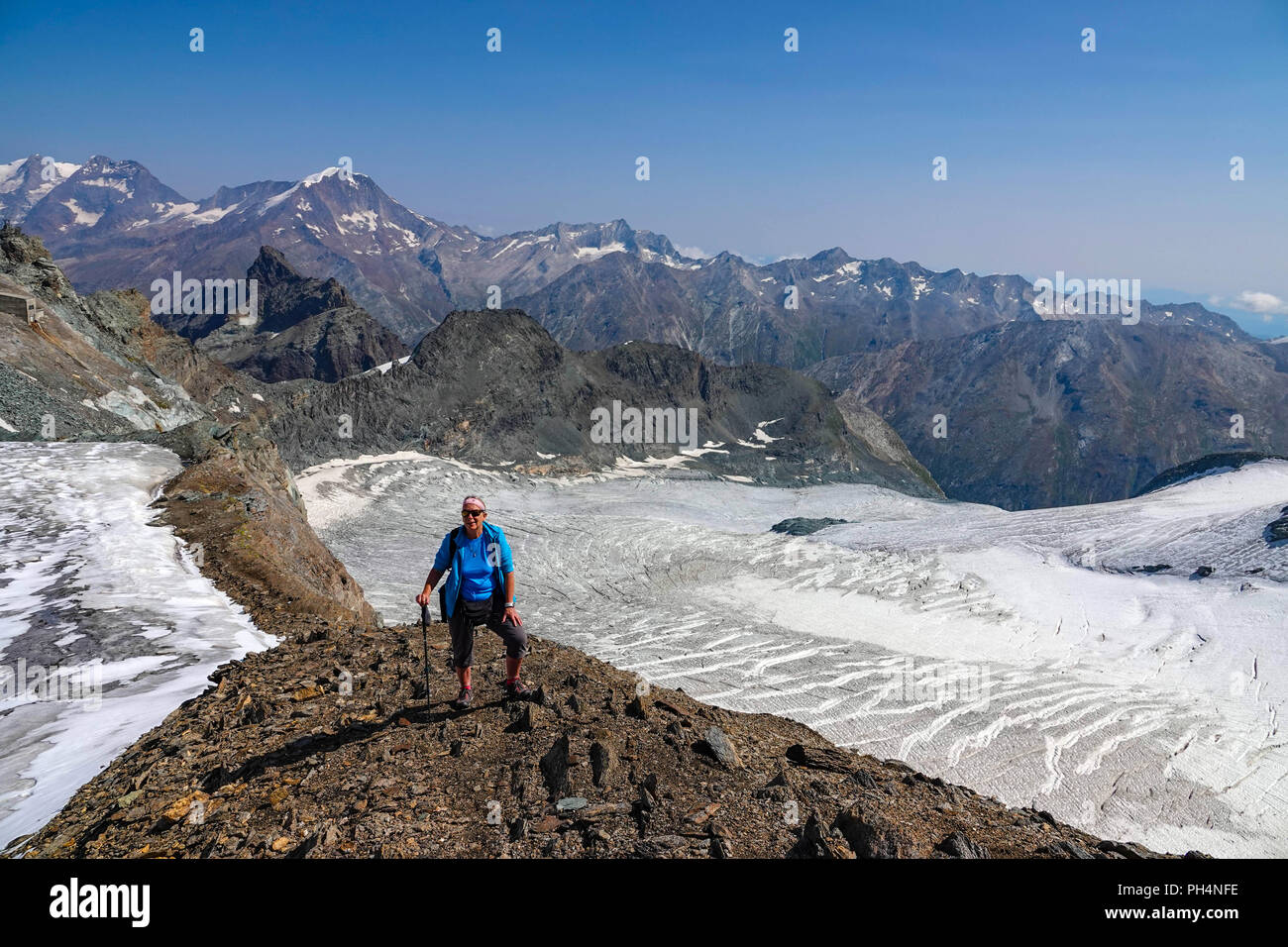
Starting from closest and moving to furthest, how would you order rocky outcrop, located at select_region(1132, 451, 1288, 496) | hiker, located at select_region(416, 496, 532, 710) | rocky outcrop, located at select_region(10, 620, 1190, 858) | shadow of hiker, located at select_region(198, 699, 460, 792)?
rocky outcrop, located at select_region(10, 620, 1190, 858)
shadow of hiker, located at select_region(198, 699, 460, 792)
hiker, located at select_region(416, 496, 532, 710)
rocky outcrop, located at select_region(1132, 451, 1288, 496)

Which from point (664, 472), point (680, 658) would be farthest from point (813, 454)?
point (680, 658)

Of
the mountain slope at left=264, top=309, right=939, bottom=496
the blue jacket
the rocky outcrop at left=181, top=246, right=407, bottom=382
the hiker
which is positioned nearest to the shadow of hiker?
the hiker

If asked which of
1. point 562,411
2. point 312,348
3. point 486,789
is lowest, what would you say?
point 486,789

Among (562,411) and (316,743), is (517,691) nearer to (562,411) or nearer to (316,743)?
(316,743)

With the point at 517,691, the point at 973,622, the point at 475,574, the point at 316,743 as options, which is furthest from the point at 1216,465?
the point at 316,743

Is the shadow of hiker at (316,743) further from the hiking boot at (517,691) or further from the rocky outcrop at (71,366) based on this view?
the rocky outcrop at (71,366)

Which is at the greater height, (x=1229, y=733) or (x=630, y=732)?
(x=630, y=732)

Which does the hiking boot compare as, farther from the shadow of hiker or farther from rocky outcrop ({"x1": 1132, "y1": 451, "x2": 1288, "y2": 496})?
rocky outcrop ({"x1": 1132, "y1": 451, "x2": 1288, "y2": 496})

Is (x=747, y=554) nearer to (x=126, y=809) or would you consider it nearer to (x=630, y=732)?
(x=630, y=732)
